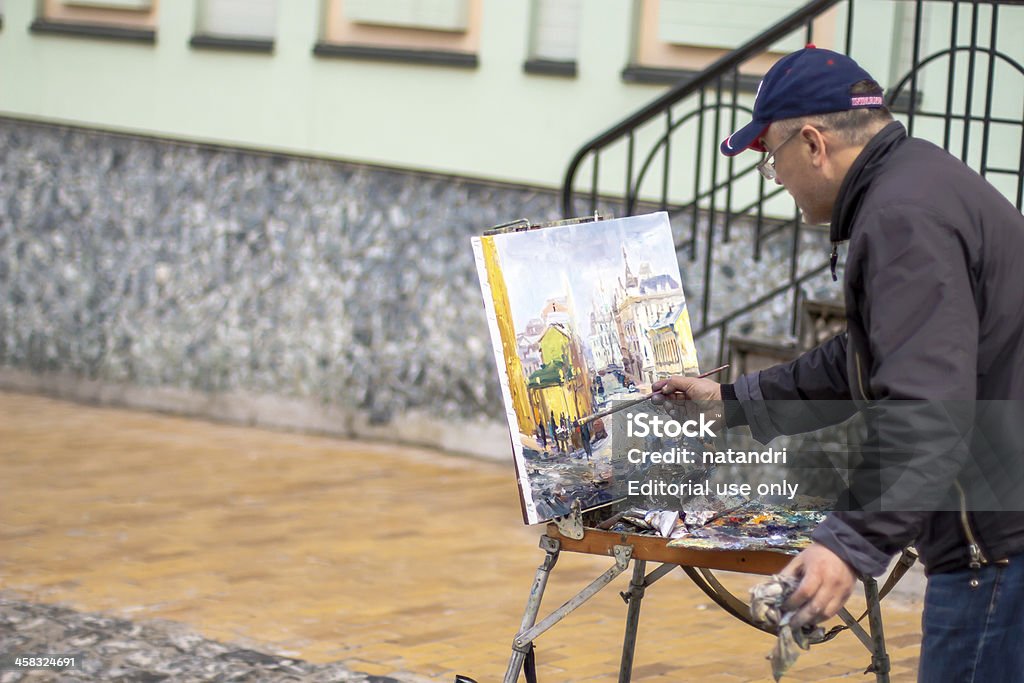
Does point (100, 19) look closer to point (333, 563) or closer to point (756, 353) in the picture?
point (333, 563)

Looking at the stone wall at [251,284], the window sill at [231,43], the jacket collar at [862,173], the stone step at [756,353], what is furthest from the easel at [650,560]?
the window sill at [231,43]

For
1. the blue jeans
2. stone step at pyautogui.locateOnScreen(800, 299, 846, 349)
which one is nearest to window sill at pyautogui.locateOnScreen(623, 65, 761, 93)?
stone step at pyautogui.locateOnScreen(800, 299, 846, 349)

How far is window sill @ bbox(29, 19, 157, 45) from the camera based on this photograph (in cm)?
1101

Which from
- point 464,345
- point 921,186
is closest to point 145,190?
point 464,345

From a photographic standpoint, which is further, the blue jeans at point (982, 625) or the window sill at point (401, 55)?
the window sill at point (401, 55)

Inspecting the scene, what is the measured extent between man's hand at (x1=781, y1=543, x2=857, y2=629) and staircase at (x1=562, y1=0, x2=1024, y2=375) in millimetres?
4324

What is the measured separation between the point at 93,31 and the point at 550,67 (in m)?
3.78

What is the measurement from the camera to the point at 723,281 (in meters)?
8.48

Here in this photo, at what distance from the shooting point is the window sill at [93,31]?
36.1 feet

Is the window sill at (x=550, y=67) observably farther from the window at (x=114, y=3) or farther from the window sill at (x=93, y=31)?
the window at (x=114, y=3)

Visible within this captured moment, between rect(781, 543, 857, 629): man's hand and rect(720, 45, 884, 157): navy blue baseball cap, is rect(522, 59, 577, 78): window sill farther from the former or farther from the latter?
rect(781, 543, 857, 629): man's hand

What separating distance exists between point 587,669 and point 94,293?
7065mm

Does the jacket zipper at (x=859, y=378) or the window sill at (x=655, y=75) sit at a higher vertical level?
the window sill at (x=655, y=75)

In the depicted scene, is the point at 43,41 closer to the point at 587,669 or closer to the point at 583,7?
the point at 583,7
